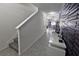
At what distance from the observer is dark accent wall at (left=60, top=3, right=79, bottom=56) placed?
41.5 inches

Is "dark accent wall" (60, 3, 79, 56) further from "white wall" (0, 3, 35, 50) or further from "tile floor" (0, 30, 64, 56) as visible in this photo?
"white wall" (0, 3, 35, 50)

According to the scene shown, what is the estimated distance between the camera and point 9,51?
4.40ft

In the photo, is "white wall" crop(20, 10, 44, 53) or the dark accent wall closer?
the dark accent wall

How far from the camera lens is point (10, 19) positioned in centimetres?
149

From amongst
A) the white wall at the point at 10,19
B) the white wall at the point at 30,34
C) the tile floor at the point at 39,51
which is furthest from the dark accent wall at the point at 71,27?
the white wall at the point at 10,19

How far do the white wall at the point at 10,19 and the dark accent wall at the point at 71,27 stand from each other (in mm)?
615

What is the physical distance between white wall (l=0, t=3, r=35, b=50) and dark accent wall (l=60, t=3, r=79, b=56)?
2.02 feet

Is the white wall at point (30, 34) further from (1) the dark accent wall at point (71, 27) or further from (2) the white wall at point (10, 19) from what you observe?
(1) the dark accent wall at point (71, 27)

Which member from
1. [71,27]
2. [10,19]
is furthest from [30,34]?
[71,27]

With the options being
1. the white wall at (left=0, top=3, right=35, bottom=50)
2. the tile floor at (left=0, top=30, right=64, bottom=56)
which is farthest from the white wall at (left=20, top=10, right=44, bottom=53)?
the white wall at (left=0, top=3, right=35, bottom=50)

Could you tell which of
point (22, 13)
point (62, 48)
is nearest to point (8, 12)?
point (22, 13)

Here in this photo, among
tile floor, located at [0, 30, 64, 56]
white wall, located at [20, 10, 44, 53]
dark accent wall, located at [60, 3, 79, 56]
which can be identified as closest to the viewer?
dark accent wall, located at [60, 3, 79, 56]

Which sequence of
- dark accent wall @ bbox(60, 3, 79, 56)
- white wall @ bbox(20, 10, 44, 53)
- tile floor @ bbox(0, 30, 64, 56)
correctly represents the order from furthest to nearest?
white wall @ bbox(20, 10, 44, 53)
tile floor @ bbox(0, 30, 64, 56)
dark accent wall @ bbox(60, 3, 79, 56)

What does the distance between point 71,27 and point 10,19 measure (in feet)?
3.47
